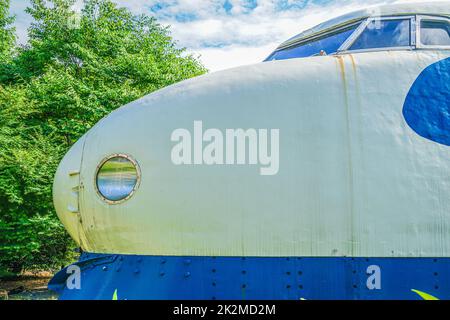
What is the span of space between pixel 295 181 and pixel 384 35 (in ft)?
5.92

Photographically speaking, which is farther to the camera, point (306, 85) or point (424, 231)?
point (306, 85)

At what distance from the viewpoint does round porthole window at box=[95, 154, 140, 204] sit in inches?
124

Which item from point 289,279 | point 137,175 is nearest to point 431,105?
point 289,279

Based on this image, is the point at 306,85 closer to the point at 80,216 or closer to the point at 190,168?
the point at 190,168

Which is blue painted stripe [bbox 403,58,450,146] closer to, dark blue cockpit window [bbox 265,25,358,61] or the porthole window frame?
dark blue cockpit window [bbox 265,25,358,61]

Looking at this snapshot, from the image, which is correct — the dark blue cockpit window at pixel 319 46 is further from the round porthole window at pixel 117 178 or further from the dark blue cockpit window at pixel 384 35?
the round porthole window at pixel 117 178

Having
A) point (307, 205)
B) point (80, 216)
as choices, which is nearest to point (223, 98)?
point (307, 205)

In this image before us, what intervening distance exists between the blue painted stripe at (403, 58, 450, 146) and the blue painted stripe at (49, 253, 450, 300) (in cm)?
95

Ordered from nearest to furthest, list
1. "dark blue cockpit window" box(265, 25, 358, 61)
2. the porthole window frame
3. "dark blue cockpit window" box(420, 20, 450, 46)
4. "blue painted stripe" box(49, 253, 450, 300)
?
"blue painted stripe" box(49, 253, 450, 300)
the porthole window frame
"dark blue cockpit window" box(420, 20, 450, 46)
"dark blue cockpit window" box(265, 25, 358, 61)

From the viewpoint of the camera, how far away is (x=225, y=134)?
3.15 m

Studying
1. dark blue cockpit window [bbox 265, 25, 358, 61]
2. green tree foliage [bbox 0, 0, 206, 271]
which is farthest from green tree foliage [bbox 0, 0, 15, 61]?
dark blue cockpit window [bbox 265, 25, 358, 61]

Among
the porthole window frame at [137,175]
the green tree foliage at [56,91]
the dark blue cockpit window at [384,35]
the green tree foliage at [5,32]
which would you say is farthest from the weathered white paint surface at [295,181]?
the green tree foliage at [5,32]

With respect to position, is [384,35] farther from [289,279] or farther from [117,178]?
[117,178]

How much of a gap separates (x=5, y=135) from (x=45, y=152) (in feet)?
4.73
